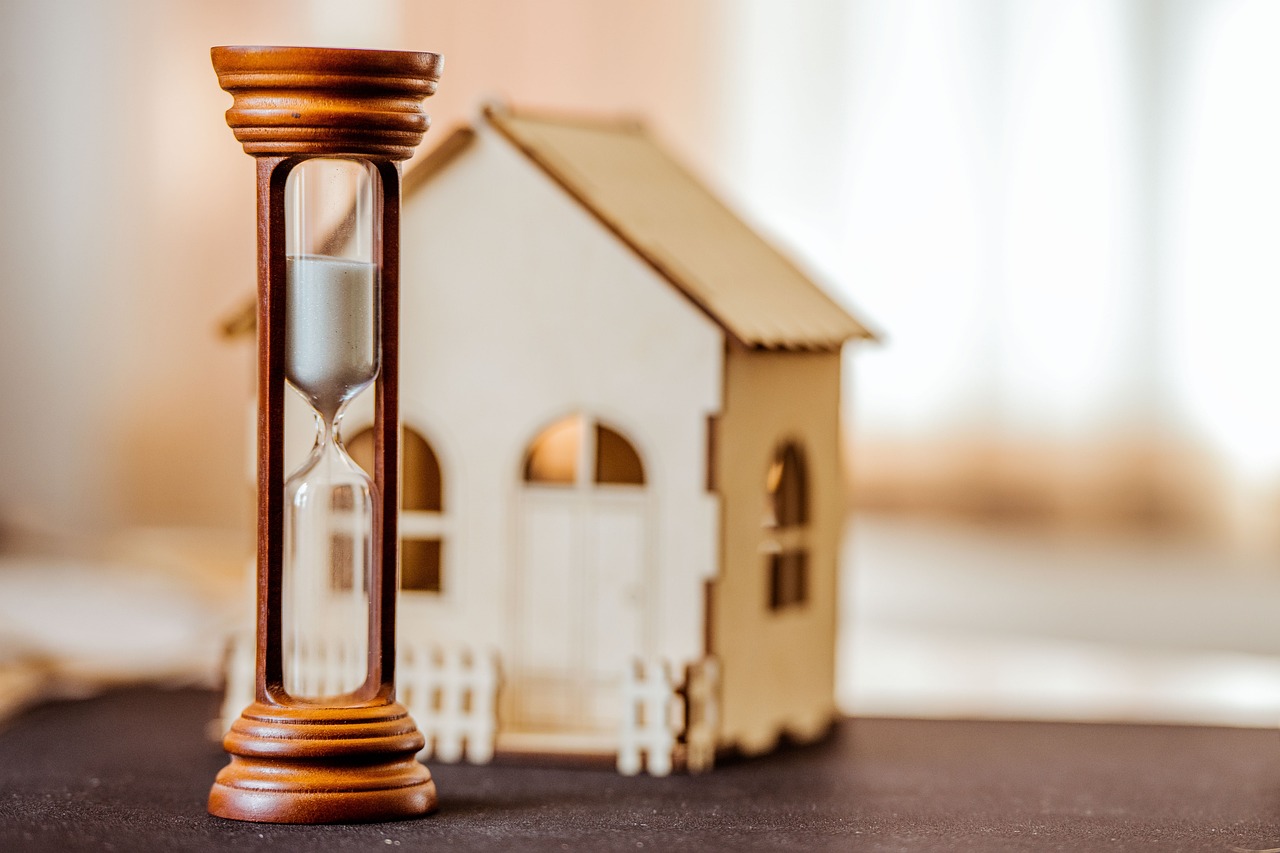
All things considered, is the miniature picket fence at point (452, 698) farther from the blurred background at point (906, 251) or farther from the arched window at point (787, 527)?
the blurred background at point (906, 251)

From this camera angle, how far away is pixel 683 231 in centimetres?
163

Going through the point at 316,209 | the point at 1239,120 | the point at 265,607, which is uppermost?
the point at 1239,120

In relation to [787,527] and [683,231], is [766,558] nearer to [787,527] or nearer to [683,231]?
[787,527]

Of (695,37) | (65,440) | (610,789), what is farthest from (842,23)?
(610,789)

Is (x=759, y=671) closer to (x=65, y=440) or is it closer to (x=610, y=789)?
(x=610, y=789)

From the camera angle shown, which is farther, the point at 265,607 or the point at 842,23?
the point at 842,23

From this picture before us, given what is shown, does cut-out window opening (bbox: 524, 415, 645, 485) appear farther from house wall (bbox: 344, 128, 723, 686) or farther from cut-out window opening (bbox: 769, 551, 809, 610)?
cut-out window opening (bbox: 769, 551, 809, 610)

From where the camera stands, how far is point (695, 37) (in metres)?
3.53

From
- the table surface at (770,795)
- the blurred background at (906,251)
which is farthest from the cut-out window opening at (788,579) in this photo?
the blurred background at (906,251)

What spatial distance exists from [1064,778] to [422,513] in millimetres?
590

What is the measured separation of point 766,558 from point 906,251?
1877mm

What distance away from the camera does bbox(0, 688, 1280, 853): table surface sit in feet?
3.94

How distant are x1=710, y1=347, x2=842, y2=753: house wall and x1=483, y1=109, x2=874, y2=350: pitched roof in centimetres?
4

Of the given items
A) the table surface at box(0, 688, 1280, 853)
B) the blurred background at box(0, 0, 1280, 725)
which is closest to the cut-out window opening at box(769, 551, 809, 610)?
the table surface at box(0, 688, 1280, 853)
